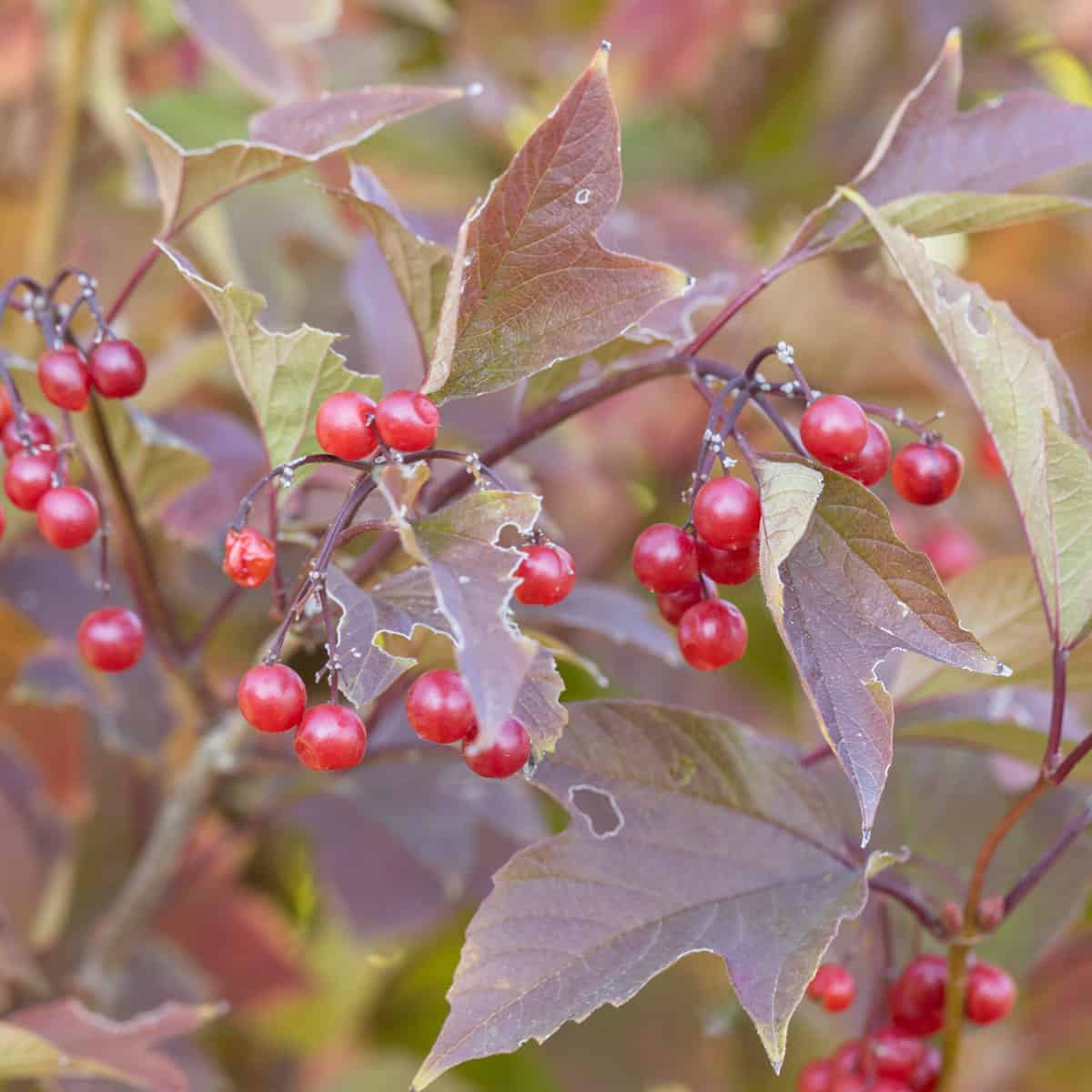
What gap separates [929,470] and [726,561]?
93 millimetres

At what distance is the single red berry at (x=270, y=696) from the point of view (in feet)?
1.61

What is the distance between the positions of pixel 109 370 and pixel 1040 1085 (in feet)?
3.31

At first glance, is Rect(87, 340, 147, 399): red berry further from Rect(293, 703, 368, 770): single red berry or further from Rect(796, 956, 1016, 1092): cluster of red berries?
Rect(796, 956, 1016, 1092): cluster of red berries

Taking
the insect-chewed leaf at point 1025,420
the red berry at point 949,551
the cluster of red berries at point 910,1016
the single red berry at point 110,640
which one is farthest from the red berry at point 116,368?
the red berry at point 949,551

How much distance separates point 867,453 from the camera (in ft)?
1.67

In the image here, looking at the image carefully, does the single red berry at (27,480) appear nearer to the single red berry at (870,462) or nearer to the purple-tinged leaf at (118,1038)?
the purple-tinged leaf at (118,1038)

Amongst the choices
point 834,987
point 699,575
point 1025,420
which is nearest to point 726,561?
point 699,575

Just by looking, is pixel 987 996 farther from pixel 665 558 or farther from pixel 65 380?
pixel 65 380

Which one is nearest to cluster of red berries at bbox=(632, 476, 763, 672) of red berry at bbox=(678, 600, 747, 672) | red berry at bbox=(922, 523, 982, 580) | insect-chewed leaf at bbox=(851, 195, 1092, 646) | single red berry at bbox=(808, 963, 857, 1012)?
red berry at bbox=(678, 600, 747, 672)

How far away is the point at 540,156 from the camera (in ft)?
1.51

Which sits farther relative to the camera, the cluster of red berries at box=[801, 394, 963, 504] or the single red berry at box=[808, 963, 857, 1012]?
the single red berry at box=[808, 963, 857, 1012]

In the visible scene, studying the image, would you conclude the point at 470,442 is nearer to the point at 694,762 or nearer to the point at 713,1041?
the point at 694,762

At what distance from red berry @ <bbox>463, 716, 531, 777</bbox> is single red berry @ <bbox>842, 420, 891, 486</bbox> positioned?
0.53 ft

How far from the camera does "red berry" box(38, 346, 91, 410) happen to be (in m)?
0.57
